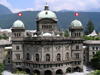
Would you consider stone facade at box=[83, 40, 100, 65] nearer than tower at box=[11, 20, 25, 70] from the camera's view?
No

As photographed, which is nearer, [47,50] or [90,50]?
[47,50]

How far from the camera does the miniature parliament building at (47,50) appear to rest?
64875mm

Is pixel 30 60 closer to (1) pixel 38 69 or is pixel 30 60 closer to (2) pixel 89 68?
Result: (1) pixel 38 69

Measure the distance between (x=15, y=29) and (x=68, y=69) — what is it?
29229 mm

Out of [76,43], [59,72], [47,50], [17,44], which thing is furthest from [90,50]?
[17,44]

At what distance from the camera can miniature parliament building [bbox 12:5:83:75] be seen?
64875 millimetres

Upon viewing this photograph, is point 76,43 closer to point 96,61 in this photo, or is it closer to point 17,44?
point 96,61

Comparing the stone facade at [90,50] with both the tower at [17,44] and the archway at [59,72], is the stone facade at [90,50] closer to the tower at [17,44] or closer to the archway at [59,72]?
the archway at [59,72]

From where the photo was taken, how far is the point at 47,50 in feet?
213

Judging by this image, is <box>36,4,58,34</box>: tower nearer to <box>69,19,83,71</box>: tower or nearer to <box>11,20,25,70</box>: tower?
<box>11,20,25,70</box>: tower

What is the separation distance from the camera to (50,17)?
73.9m

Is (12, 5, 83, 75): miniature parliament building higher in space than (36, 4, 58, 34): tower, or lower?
lower

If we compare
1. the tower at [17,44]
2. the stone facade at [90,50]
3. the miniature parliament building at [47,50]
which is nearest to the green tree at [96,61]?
the stone facade at [90,50]

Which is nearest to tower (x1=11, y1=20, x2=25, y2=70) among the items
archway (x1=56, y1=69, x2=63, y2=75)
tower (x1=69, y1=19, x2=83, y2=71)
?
archway (x1=56, y1=69, x2=63, y2=75)
